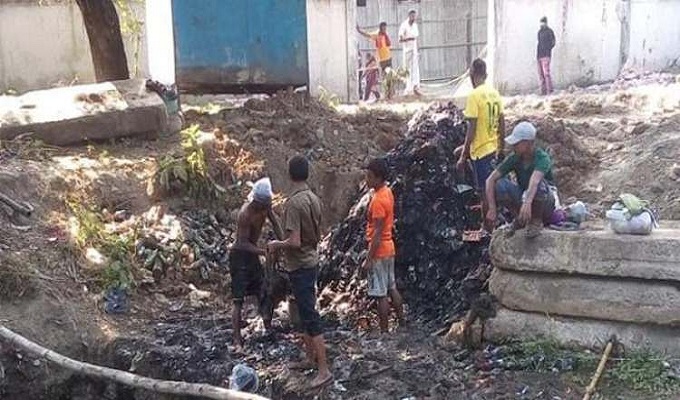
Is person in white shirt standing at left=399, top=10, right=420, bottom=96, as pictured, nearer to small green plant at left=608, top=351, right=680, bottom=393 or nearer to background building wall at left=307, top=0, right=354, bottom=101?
background building wall at left=307, top=0, right=354, bottom=101

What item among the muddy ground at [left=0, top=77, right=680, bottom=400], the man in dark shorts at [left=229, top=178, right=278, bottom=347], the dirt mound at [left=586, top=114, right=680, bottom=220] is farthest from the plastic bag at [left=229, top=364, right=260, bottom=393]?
the dirt mound at [left=586, top=114, right=680, bottom=220]

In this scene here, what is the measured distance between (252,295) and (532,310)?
230cm

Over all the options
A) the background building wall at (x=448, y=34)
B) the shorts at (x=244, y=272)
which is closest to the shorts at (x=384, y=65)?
the background building wall at (x=448, y=34)

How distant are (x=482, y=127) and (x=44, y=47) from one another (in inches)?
457

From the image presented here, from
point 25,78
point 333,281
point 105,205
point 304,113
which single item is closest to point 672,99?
point 304,113

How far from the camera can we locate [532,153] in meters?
7.05

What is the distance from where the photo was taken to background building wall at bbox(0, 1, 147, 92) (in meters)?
17.4

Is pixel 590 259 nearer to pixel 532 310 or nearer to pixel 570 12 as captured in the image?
pixel 532 310

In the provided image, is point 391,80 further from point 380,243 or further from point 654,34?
point 380,243

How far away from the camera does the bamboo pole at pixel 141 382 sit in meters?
5.43

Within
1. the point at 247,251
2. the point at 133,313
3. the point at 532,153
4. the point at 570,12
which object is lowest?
the point at 133,313

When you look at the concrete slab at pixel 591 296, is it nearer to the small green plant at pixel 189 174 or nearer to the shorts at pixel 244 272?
the shorts at pixel 244 272

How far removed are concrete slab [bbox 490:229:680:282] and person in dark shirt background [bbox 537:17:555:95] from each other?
1187cm

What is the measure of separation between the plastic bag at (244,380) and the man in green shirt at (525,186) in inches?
84.1
